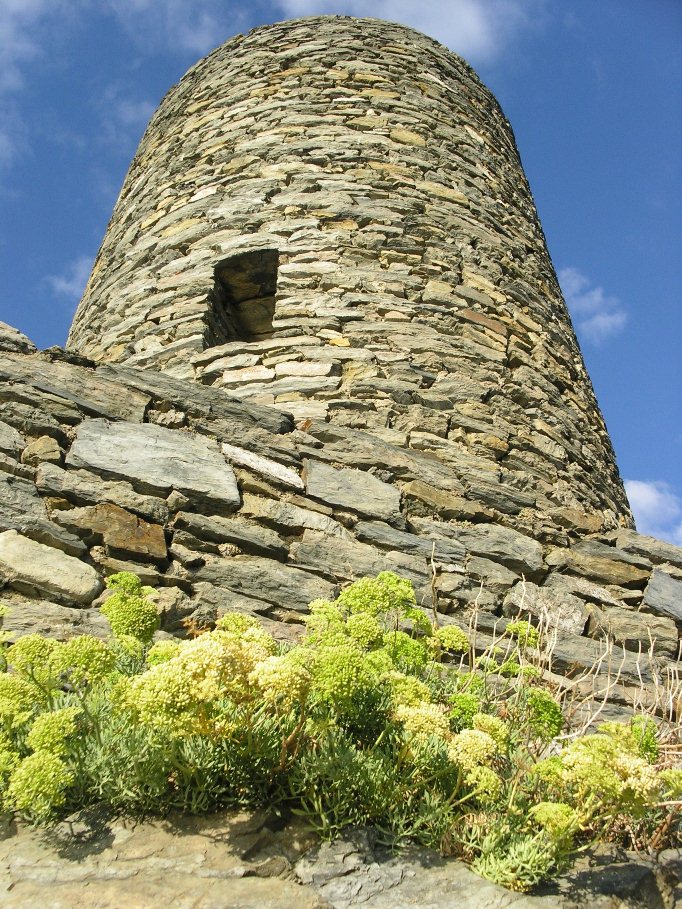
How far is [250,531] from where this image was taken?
123 inches

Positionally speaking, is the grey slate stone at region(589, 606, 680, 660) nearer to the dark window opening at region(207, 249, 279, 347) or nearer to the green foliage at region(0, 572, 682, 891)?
the green foliage at region(0, 572, 682, 891)

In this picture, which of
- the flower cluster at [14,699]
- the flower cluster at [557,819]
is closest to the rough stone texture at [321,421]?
the flower cluster at [557,819]

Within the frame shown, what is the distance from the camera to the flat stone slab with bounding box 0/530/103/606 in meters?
2.48

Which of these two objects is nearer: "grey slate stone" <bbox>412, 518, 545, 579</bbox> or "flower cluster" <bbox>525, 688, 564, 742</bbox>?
"flower cluster" <bbox>525, 688, 564, 742</bbox>

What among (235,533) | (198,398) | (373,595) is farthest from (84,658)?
(198,398)

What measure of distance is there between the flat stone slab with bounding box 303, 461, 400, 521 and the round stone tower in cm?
16

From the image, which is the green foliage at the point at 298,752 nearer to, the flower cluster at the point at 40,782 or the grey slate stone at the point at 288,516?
the flower cluster at the point at 40,782

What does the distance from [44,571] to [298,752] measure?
113 cm

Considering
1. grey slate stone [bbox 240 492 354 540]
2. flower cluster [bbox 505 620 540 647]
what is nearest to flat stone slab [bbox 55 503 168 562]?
grey slate stone [bbox 240 492 354 540]

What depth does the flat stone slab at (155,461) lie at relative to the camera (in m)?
3.06

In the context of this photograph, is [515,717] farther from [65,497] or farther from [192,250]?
[192,250]

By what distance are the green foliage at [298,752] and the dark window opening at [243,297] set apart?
3282 mm

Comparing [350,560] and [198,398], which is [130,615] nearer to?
[350,560]

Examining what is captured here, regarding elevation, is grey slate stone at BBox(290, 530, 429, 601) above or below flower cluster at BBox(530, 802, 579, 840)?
above
